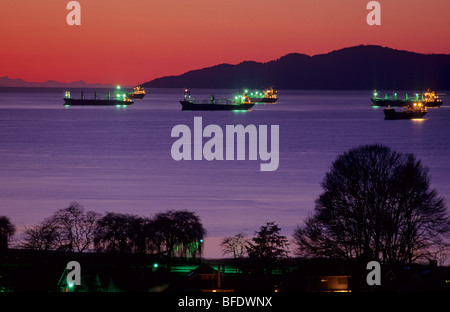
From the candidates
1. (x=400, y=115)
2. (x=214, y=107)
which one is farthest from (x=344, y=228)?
(x=214, y=107)

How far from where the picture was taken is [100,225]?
2122 centimetres

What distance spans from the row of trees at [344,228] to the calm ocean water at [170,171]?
2.32m

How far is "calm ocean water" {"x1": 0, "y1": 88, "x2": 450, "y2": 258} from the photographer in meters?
31.9

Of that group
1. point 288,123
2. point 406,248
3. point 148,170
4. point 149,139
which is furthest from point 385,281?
point 288,123

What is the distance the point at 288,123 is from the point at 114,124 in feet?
Result: 66.0

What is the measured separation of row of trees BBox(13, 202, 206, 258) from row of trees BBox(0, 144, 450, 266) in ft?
0.09

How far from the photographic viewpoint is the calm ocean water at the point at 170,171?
31.9 m

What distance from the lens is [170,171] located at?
46500 millimetres

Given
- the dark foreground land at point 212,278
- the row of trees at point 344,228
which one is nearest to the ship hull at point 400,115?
the row of trees at point 344,228

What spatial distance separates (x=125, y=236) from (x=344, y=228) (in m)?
5.76

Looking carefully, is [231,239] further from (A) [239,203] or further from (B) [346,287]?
(A) [239,203]

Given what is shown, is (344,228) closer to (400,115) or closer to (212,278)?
(212,278)

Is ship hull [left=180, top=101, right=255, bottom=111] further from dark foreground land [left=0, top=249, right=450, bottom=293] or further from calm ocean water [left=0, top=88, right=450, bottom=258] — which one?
dark foreground land [left=0, top=249, right=450, bottom=293]

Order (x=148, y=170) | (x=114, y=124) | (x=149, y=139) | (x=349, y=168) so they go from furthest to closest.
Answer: (x=114, y=124), (x=149, y=139), (x=148, y=170), (x=349, y=168)
